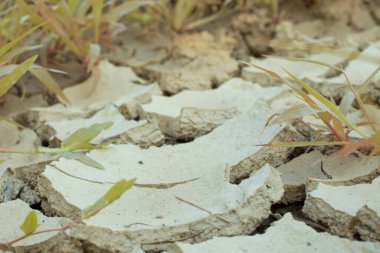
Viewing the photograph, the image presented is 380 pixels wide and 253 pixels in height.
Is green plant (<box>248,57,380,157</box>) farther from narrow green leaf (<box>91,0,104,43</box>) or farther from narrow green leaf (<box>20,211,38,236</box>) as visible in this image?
narrow green leaf (<box>91,0,104,43</box>)

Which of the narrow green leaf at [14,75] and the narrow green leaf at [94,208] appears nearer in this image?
the narrow green leaf at [94,208]

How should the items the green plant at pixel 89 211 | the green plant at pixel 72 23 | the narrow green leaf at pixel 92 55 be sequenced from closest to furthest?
the green plant at pixel 89 211, the green plant at pixel 72 23, the narrow green leaf at pixel 92 55

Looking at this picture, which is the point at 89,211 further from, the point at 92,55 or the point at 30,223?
the point at 92,55

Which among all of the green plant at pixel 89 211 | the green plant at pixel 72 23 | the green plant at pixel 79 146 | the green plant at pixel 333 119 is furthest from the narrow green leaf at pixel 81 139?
the green plant at pixel 72 23

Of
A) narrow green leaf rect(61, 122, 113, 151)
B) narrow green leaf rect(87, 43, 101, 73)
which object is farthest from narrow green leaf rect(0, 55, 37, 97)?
narrow green leaf rect(87, 43, 101, 73)

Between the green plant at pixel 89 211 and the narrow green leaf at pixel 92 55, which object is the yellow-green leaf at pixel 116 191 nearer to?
the green plant at pixel 89 211

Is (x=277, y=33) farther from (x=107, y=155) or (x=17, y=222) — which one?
(x=17, y=222)
